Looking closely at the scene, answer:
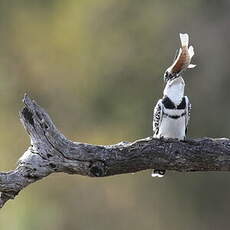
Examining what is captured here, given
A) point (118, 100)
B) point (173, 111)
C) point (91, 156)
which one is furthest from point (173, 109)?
point (118, 100)

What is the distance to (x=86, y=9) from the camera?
452 inches

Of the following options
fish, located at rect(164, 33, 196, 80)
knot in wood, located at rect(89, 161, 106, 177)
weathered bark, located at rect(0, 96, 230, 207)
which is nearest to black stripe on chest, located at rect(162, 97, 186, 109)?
fish, located at rect(164, 33, 196, 80)

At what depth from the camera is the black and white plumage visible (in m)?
6.05

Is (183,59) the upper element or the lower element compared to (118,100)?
lower

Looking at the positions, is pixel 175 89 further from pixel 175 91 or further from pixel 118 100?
pixel 118 100

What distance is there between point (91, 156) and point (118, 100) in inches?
220

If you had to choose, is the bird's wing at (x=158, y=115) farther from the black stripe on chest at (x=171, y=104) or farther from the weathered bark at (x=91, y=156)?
the weathered bark at (x=91, y=156)

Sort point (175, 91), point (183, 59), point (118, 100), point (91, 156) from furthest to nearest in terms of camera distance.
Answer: point (118, 100)
point (175, 91)
point (183, 59)
point (91, 156)

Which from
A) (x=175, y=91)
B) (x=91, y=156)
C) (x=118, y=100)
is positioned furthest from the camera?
(x=118, y=100)

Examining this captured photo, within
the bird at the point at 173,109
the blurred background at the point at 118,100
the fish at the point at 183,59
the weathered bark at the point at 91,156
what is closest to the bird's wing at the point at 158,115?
the bird at the point at 173,109

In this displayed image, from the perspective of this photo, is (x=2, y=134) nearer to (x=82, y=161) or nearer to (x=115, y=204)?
(x=115, y=204)

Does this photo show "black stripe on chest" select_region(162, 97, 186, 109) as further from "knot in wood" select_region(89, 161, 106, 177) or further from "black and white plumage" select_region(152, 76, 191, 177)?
"knot in wood" select_region(89, 161, 106, 177)

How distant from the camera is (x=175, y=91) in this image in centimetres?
605

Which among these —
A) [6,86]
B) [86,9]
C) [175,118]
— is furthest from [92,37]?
[175,118]
